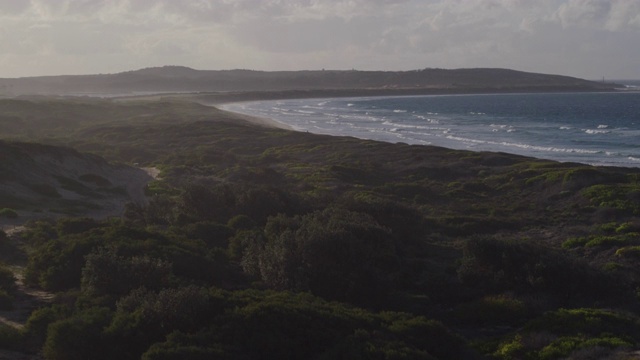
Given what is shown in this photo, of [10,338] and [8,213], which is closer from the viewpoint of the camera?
[10,338]

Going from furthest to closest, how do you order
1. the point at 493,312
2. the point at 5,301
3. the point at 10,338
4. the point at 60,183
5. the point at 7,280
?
the point at 60,183 → the point at 7,280 → the point at 493,312 → the point at 5,301 → the point at 10,338

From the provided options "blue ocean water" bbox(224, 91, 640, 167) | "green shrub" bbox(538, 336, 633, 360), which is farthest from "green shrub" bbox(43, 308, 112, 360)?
"blue ocean water" bbox(224, 91, 640, 167)

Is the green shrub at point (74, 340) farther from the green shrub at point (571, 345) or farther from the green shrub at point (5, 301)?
the green shrub at point (571, 345)

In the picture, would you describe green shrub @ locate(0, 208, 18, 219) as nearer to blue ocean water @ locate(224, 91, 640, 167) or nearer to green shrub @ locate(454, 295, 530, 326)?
green shrub @ locate(454, 295, 530, 326)

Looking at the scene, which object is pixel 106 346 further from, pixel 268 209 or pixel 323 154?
pixel 323 154

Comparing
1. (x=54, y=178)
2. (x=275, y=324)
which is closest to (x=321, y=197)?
(x=54, y=178)

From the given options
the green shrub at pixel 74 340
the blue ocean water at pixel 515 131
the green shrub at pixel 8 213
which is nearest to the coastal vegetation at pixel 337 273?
the green shrub at pixel 74 340

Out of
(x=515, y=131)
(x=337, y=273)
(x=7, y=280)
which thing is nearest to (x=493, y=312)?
(x=337, y=273)

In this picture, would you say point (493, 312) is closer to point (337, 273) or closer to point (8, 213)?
point (337, 273)
